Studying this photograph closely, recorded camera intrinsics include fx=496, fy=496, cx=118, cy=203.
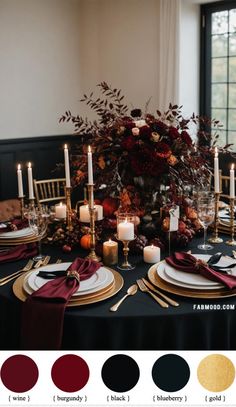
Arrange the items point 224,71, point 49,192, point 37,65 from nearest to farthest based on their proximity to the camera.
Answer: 1. point 49,192
2. point 224,71
3. point 37,65

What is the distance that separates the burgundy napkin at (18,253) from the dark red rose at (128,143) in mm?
595

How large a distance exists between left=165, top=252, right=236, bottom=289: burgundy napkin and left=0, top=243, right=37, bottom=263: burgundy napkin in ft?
2.00

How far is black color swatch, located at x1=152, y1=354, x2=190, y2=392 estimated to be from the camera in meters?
1.36

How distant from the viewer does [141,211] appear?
2189 mm

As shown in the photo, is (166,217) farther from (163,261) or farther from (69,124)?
(69,124)

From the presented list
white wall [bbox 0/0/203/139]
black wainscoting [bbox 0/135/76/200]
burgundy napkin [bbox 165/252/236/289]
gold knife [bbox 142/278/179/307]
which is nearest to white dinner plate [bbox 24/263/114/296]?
gold knife [bbox 142/278/179/307]

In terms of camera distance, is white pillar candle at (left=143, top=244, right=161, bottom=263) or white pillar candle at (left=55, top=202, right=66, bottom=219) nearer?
white pillar candle at (left=143, top=244, right=161, bottom=263)

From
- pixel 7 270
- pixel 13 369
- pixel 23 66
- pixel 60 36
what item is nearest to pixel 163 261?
pixel 7 270

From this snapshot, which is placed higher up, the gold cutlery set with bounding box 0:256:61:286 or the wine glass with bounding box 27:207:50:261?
the wine glass with bounding box 27:207:50:261

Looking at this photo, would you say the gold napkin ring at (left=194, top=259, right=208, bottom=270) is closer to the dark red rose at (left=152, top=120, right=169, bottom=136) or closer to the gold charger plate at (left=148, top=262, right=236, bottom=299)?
the gold charger plate at (left=148, top=262, right=236, bottom=299)

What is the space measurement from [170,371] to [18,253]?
94 cm

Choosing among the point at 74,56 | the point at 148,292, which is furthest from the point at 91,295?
the point at 74,56

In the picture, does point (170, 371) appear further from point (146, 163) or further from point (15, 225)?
point (15, 225)

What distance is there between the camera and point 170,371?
4.51 ft
